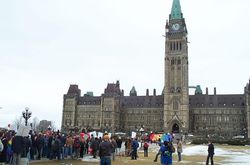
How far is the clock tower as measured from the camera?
117 meters

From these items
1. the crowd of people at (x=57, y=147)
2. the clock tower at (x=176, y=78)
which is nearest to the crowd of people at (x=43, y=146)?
the crowd of people at (x=57, y=147)

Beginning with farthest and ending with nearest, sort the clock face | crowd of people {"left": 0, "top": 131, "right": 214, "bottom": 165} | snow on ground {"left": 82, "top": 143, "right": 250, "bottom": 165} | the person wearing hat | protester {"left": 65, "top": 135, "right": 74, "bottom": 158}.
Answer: the clock face, protester {"left": 65, "top": 135, "right": 74, "bottom": 158}, snow on ground {"left": 82, "top": 143, "right": 250, "bottom": 165}, crowd of people {"left": 0, "top": 131, "right": 214, "bottom": 165}, the person wearing hat

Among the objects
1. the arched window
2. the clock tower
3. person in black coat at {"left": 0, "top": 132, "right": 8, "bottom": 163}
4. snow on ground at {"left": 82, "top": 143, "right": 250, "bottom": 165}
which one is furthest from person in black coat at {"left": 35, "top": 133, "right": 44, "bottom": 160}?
the arched window

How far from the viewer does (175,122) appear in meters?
117

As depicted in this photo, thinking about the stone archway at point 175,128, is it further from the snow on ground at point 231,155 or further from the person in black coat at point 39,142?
the person in black coat at point 39,142

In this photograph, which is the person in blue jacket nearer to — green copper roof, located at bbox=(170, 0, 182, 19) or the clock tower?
the clock tower

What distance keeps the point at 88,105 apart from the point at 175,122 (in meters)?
36.1

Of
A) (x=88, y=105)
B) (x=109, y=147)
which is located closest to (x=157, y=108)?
(x=88, y=105)

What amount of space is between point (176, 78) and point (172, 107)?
9562mm

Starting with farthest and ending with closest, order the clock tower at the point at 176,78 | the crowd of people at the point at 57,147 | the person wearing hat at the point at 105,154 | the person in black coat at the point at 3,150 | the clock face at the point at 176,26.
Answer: the clock face at the point at 176,26 < the clock tower at the point at 176,78 < the person in black coat at the point at 3,150 < the crowd of people at the point at 57,147 < the person wearing hat at the point at 105,154

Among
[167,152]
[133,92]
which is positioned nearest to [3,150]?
[167,152]

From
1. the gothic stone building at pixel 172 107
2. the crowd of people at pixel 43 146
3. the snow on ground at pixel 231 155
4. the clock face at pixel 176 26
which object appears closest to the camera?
the crowd of people at pixel 43 146

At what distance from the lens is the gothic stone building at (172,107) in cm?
11888

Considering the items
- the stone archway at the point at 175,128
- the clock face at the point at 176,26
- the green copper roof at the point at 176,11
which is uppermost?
the green copper roof at the point at 176,11
